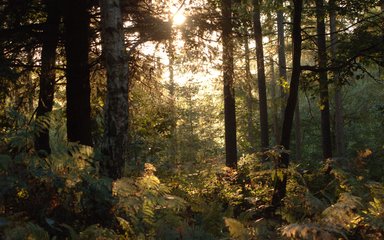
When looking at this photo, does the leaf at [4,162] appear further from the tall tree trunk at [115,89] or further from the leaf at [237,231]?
the leaf at [237,231]

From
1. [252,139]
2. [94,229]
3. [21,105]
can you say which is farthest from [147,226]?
[252,139]

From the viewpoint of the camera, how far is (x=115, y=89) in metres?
7.22

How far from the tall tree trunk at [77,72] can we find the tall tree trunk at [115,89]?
193 cm

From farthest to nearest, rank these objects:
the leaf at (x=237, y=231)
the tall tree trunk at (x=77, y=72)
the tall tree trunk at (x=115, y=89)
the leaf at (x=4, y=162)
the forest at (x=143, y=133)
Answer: the tall tree trunk at (x=77, y=72)
the tall tree trunk at (x=115, y=89)
the forest at (x=143, y=133)
the leaf at (x=237, y=231)
the leaf at (x=4, y=162)

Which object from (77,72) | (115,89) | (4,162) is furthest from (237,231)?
(77,72)

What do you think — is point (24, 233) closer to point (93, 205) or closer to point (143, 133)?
point (93, 205)

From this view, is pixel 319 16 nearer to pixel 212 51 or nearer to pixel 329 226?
pixel 212 51

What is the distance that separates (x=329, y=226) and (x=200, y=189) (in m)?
5.44

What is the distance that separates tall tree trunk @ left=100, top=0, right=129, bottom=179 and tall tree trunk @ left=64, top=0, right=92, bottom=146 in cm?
193

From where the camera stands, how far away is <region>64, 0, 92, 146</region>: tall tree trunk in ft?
29.2

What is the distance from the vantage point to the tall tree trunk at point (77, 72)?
890 centimetres

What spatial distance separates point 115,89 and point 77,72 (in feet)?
7.27

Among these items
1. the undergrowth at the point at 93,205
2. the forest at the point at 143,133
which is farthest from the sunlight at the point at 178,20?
the undergrowth at the point at 93,205

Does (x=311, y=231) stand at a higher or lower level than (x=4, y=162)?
lower
